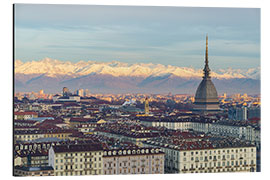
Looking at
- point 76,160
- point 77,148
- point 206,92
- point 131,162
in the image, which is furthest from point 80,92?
point 76,160

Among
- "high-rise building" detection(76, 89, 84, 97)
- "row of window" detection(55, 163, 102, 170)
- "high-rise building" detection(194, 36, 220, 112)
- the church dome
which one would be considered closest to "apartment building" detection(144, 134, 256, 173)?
"row of window" detection(55, 163, 102, 170)

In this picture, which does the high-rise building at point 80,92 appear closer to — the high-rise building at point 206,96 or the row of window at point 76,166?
the high-rise building at point 206,96

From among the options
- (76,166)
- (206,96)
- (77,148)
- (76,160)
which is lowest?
(76,166)

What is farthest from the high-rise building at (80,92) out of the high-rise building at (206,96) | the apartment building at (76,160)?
the apartment building at (76,160)

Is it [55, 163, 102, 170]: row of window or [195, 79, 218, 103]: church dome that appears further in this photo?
[195, 79, 218, 103]: church dome

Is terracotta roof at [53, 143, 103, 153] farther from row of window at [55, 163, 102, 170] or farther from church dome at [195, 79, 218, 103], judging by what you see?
church dome at [195, 79, 218, 103]

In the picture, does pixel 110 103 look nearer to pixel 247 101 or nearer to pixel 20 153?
pixel 247 101

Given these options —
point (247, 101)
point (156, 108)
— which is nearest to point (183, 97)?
point (156, 108)

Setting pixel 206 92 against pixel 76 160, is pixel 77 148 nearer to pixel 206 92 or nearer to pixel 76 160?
pixel 76 160

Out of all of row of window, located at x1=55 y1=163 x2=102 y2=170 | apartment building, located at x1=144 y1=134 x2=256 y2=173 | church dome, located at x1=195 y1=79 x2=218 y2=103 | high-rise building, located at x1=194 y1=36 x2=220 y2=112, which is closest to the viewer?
row of window, located at x1=55 y1=163 x2=102 y2=170

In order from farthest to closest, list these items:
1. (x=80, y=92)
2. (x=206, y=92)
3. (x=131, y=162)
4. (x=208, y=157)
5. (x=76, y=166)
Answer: (x=80, y=92), (x=206, y=92), (x=208, y=157), (x=131, y=162), (x=76, y=166)

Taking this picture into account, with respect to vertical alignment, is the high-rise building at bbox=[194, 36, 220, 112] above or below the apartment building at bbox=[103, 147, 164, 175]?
above
